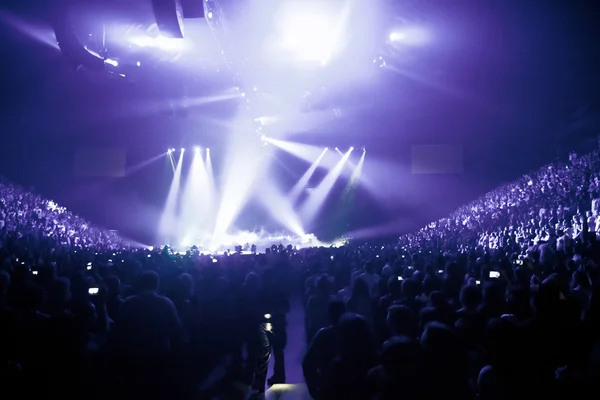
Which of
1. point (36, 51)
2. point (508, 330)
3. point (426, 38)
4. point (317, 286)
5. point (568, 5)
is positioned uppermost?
point (36, 51)

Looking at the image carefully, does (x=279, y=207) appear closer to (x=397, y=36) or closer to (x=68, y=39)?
(x=397, y=36)

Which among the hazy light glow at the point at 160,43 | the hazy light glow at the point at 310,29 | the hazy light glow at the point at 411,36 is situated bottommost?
the hazy light glow at the point at 411,36

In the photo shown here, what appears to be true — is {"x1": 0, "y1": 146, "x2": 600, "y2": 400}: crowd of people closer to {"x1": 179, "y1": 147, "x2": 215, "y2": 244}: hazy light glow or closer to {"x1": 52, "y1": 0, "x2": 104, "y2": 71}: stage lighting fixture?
{"x1": 52, "y1": 0, "x2": 104, "y2": 71}: stage lighting fixture

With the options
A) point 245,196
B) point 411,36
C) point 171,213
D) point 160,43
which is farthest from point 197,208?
point 411,36

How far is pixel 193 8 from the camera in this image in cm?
975

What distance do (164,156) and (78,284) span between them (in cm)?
2464

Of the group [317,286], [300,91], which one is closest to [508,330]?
[317,286]

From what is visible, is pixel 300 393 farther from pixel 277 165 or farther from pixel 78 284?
pixel 277 165

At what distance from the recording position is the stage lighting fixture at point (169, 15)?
364 inches

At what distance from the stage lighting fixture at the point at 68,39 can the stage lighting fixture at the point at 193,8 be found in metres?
2.86

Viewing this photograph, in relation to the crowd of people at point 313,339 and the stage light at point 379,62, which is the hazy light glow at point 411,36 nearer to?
the stage light at point 379,62

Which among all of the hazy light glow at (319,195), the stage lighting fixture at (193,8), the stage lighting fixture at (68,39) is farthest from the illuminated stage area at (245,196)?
the stage lighting fixture at (193,8)

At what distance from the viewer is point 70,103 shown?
19.8 metres

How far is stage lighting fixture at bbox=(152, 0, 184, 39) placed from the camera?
30.3 ft
